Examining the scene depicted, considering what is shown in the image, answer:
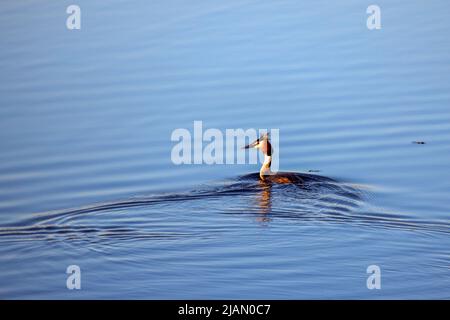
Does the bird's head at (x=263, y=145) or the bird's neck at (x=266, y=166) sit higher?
the bird's head at (x=263, y=145)

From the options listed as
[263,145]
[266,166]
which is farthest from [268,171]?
[263,145]

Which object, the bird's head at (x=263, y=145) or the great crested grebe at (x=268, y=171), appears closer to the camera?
the great crested grebe at (x=268, y=171)

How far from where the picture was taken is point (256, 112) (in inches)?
597

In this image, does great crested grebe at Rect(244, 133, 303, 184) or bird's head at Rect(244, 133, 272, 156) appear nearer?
great crested grebe at Rect(244, 133, 303, 184)

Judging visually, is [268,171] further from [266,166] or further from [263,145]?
[263,145]

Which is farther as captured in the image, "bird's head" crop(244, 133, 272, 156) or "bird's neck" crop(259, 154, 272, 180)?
"bird's head" crop(244, 133, 272, 156)

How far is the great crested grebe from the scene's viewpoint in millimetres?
12961

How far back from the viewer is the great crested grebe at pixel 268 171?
13.0 meters

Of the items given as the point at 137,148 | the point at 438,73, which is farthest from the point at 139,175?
the point at 438,73

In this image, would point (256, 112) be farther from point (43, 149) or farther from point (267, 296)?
point (267, 296)

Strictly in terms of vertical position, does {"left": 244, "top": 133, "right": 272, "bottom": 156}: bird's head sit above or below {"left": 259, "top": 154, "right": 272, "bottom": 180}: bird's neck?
above

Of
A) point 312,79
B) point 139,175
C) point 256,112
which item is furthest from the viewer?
point 312,79
